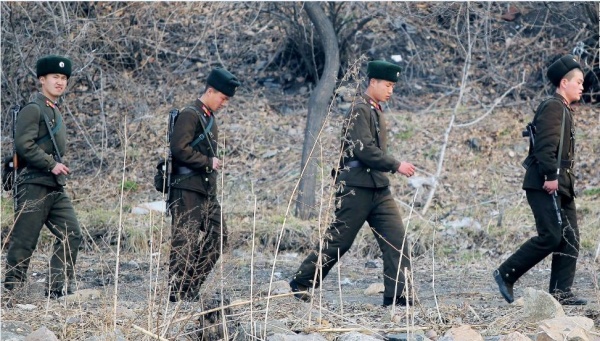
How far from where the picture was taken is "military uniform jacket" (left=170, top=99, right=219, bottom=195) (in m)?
7.81

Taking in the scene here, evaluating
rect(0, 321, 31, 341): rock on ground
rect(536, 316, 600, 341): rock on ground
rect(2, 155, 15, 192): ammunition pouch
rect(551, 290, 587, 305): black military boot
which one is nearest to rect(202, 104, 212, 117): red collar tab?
rect(2, 155, 15, 192): ammunition pouch

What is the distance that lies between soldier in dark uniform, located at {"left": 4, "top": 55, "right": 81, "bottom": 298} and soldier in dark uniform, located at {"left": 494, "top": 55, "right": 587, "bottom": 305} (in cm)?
330

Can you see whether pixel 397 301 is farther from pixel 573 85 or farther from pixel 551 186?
pixel 573 85

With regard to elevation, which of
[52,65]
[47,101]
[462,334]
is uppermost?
[52,65]

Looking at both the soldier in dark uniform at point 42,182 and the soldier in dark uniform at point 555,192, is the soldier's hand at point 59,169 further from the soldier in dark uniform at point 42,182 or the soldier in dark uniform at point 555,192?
the soldier in dark uniform at point 555,192

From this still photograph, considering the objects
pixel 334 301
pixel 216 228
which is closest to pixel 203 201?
pixel 216 228

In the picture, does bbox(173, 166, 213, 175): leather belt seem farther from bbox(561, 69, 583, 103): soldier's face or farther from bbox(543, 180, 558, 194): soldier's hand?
bbox(561, 69, 583, 103): soldier's face

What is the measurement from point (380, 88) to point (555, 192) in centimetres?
147

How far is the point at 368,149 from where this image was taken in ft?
24.8

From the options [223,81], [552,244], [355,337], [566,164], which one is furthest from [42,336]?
[566,164]

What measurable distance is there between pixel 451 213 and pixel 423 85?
387 cm

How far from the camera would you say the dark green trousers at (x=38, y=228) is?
7730 mm

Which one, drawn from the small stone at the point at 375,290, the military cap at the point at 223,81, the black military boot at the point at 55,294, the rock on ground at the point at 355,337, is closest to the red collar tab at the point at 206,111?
the military cap at the point at 223,81

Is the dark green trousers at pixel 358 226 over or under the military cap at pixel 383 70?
under
